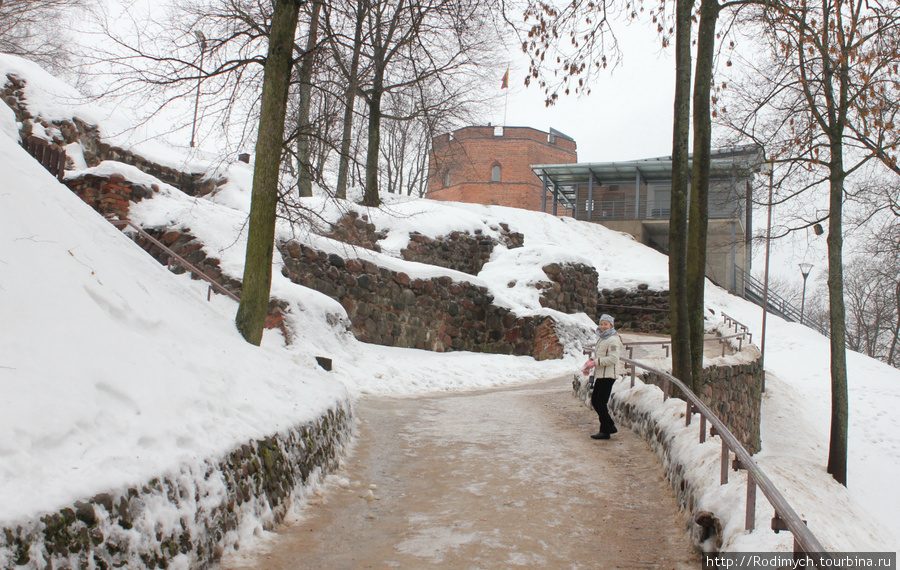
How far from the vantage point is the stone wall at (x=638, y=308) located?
2492 centimetres

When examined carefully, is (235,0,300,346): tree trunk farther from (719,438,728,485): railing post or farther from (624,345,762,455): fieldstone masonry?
(624,345,762,455): fieldstone masonry

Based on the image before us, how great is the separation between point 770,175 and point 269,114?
920 centimetres

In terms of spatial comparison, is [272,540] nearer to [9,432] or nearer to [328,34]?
[9,432]

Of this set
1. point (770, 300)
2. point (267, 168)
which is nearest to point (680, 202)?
point (267, 168)

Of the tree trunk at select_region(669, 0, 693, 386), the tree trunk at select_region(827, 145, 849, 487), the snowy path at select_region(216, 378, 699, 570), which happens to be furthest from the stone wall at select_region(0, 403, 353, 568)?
the tree trunk at select_region(827, 145, 849, 487)

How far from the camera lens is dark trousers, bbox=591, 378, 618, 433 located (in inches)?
306

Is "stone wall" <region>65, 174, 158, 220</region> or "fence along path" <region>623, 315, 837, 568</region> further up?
"stone wall" <region>65, 174, 158, 220</region>

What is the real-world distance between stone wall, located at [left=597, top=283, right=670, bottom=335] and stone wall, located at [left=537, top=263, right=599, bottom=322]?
3.84m

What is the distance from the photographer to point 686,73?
902 cm

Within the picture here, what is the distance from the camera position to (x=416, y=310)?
15.3 metres

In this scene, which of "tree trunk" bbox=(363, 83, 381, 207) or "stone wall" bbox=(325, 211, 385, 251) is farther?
"tree trunk" bbox=(363, 83, 381, 207)

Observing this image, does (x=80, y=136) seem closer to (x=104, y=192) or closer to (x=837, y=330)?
(x=104, y=192)

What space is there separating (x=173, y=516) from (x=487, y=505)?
8.60 feet

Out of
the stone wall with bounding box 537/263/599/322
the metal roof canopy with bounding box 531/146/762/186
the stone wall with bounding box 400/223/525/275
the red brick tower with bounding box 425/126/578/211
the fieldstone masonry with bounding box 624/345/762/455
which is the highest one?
the red brick tower with bounding box 425/126/578/211
